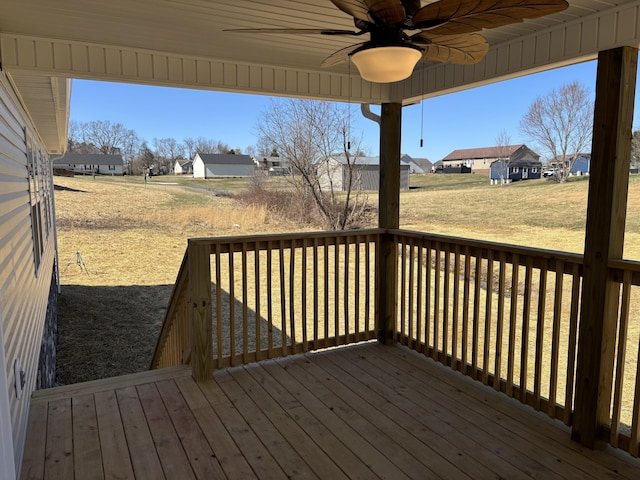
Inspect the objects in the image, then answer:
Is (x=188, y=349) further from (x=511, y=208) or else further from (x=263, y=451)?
(x=511, y=208)

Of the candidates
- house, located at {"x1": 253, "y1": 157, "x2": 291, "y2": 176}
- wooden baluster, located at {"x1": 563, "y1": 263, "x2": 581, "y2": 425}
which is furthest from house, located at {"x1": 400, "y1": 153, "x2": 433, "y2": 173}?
wooden baluster, located at {"x1": 563, "y1": 263, "x2": 581, "y2": 425}

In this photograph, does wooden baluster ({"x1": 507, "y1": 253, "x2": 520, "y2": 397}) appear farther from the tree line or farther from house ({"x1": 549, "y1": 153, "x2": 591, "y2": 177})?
the tree line

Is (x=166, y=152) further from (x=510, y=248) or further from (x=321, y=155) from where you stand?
(x=510, y=248)

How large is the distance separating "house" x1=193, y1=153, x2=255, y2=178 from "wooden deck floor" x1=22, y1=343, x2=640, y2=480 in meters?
15.6

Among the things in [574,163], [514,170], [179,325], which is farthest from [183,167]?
[179,325]

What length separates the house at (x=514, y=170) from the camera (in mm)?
11084

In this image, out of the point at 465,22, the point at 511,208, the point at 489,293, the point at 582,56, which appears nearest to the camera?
the point at 465,22

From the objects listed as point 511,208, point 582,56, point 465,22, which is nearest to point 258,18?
point 465,22

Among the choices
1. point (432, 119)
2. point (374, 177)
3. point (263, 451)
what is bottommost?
point (263, 451)

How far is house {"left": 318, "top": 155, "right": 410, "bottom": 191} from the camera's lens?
15086mm

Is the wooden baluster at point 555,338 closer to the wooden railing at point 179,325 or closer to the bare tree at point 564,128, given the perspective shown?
the wooden railing at point 179,325

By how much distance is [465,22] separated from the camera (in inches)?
73.3

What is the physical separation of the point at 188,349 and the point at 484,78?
9.81ft

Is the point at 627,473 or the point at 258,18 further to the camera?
the point at 258,18
